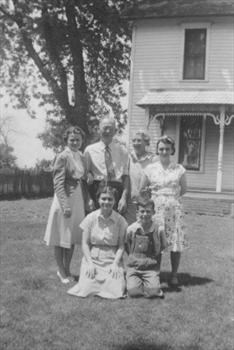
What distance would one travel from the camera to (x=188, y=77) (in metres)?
17.6

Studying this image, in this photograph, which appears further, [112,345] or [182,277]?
[182,277]

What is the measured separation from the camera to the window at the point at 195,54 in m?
17.4

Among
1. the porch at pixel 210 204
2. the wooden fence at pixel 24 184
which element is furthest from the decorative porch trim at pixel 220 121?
the wooden fence at pixel 24 184

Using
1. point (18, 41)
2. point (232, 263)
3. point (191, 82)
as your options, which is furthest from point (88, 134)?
point (232, 263)

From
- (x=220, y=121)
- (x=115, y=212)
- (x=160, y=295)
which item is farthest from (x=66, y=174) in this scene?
(x=220, y=121)

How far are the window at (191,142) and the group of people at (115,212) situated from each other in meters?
11.4

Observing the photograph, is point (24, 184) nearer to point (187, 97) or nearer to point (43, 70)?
point (43, 70)

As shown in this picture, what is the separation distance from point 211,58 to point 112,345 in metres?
14.7

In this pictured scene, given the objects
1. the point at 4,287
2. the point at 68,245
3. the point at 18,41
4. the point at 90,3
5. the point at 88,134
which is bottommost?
the point at 4,287

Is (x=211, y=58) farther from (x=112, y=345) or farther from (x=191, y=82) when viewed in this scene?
(x=112, y=345)

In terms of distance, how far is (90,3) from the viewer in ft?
78.1

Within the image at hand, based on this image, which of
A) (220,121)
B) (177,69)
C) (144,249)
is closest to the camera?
(144,249)

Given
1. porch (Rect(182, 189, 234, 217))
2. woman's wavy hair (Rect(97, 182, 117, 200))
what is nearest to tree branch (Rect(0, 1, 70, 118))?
porch (Rect(182, 189, 234, 217))

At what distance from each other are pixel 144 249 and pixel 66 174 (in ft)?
4.45
